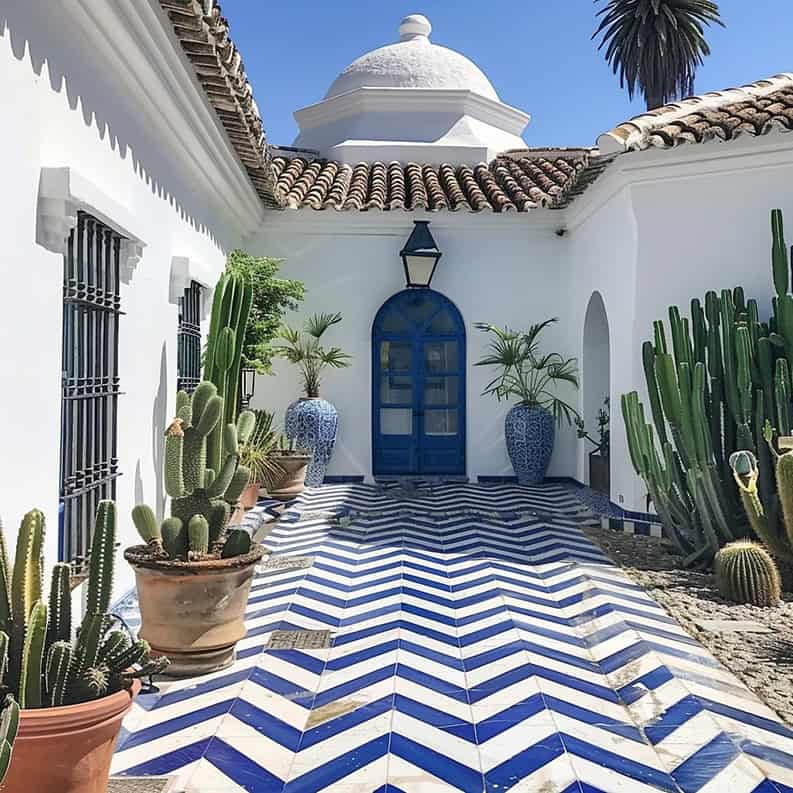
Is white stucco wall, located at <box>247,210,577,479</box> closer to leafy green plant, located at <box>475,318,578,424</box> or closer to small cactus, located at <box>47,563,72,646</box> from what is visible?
leafy green plant, located at <box>475,318,578,424</box>

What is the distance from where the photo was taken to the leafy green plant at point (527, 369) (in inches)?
447

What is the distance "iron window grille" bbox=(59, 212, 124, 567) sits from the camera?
4852 millimetres

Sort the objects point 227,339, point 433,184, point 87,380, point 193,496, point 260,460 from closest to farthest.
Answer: point 193,496
point 87,380
point 227,339
point 260,460
point 433,184

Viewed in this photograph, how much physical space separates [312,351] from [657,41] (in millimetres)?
15349

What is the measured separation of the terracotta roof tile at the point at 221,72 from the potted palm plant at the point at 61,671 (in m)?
3.20

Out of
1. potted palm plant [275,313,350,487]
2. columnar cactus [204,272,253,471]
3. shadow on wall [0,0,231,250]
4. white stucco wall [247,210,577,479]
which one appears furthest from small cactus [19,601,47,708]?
white stucco wall [247,210,577,479]

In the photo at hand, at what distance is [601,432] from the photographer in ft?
35.8

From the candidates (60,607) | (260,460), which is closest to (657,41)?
(260,460)

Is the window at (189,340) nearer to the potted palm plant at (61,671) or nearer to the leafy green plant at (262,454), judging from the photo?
the leafy green plant at (262,454)

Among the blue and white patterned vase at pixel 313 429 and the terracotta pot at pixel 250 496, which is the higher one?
the blue and white patterned vase at pixel 313 429

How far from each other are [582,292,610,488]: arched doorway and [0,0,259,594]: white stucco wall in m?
5.50

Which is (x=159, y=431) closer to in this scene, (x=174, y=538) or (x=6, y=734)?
(x=174, y=538)

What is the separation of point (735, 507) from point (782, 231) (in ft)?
8.22

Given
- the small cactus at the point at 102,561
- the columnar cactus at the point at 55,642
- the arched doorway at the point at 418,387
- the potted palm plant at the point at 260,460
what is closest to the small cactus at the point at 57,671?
the columnar cactus at the point at 55,642
